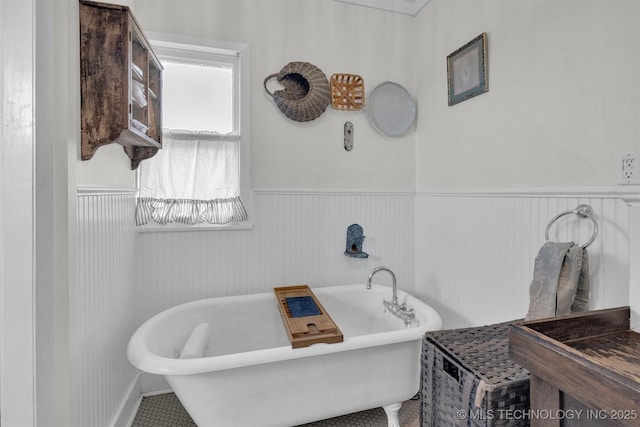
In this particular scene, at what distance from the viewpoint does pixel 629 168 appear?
1.09m

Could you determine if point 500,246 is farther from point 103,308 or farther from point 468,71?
point 103,308

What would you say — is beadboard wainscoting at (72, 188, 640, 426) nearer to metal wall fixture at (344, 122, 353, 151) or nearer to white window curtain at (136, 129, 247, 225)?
white window curtain at (136, 129, 247, 225)

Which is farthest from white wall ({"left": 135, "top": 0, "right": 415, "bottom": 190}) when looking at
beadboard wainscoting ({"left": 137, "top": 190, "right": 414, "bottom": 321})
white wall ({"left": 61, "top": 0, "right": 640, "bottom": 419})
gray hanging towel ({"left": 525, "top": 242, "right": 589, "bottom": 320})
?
gray hanging towel ({"left": 525, "top": 242, "right": 589, "bottom": 320})

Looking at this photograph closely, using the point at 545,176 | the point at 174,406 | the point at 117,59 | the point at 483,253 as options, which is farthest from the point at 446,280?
the point at 117,59

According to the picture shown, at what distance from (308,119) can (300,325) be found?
1338 mm

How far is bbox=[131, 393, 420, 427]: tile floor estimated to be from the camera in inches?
63.2

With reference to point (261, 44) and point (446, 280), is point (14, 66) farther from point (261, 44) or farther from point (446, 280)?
point (446, 280)

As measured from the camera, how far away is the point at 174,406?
1.76 metres

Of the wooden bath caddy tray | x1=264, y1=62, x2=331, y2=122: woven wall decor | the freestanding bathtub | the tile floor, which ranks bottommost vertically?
the tile floor

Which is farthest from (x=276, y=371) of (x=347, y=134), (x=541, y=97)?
(x=541, y=97)

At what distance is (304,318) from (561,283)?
1.09 m

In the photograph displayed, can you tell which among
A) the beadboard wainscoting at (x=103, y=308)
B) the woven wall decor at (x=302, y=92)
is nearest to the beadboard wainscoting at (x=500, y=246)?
the woven wall decor at (x=302, y=92)

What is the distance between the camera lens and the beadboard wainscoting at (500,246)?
1.15 meters

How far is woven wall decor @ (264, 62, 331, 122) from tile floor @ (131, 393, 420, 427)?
5.95 feet
